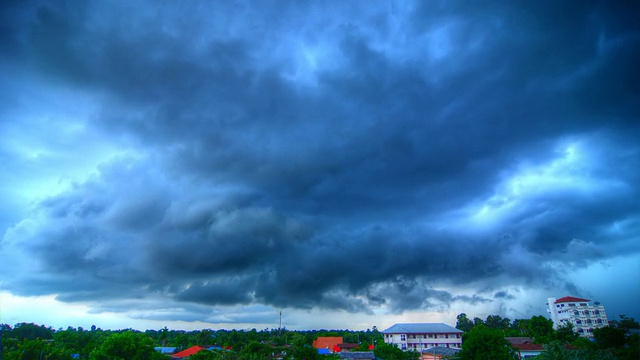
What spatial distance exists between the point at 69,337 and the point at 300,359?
264ft

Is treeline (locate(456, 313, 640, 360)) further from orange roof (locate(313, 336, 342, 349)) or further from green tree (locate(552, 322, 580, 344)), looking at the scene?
orange roof (locate(313, 336, 342, 349))

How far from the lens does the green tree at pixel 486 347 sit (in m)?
57.2

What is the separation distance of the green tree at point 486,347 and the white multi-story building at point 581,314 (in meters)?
104

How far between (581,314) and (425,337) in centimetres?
7156

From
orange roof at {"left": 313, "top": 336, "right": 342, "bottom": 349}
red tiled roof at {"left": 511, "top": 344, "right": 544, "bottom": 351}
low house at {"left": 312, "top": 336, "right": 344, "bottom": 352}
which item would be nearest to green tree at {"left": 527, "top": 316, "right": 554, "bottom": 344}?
Answer: red tiled roof at {"left": 511, "top": 344, "right": 544, "bottom": 351}

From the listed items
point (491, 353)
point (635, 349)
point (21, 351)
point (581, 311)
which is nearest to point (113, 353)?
point (21, 351)

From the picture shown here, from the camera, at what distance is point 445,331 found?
11175 cm

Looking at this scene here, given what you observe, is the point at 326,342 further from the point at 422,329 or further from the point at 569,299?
the point at 569,299

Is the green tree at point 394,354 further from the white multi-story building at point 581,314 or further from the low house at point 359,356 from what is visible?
the white multi-story building at point 581,314

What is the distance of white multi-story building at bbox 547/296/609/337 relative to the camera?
456 feet

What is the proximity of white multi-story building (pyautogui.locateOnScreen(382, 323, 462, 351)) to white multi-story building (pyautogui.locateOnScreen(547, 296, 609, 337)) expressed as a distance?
5605cm

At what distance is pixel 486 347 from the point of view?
2285 inches

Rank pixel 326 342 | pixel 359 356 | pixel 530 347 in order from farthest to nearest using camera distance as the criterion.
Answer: pixel 326 342 → pixel 530 347 → pixel 359 356

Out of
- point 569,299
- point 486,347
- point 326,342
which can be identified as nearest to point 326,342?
point 326,342
